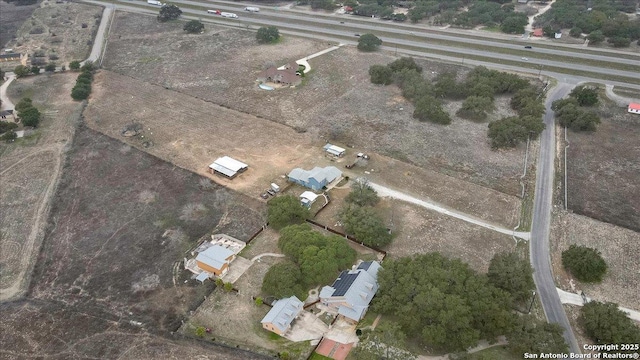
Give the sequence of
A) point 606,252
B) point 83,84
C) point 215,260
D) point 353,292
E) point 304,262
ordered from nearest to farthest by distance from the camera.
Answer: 1. point 353,292
2. point 304,262
3. point 215,260
4. point 606,252
5. point 83,84

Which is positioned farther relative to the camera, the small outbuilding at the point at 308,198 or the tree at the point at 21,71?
the tree at the point at 21,71

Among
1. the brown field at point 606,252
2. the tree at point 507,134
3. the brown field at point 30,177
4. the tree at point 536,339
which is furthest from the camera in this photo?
the tree at point 507,134

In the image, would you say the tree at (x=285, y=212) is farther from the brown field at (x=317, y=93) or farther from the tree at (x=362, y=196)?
the brown field at (x=317, y=93)

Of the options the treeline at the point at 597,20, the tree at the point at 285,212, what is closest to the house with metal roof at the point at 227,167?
the tree at the point at 285,212

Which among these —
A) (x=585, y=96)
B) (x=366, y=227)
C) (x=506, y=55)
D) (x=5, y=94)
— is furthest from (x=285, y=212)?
(x=506, y=55)

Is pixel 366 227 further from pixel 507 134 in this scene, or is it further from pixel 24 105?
pixel 24 105

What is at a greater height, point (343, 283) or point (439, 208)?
point (439, 208)

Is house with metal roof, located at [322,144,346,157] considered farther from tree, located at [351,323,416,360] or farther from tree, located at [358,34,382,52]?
tree, located at [358,34,382,52]
